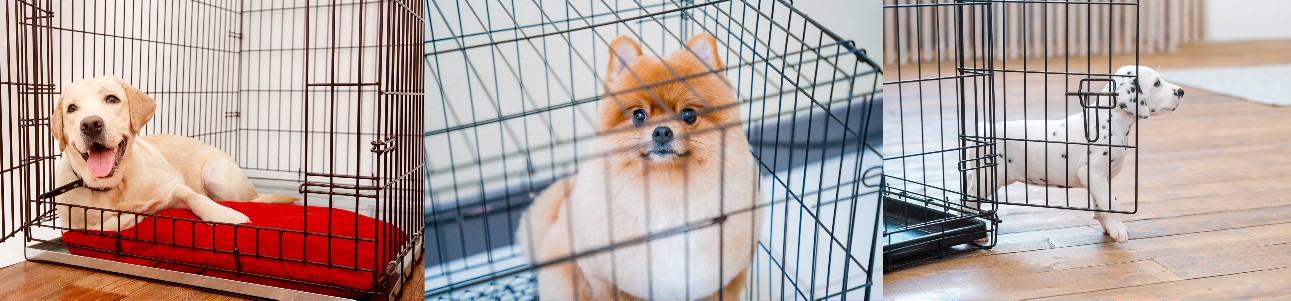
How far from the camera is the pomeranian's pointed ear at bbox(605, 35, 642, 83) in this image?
1269mm

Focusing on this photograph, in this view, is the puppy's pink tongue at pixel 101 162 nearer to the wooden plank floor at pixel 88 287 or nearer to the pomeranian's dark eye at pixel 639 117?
the wooden plank floor at pixel 88 287

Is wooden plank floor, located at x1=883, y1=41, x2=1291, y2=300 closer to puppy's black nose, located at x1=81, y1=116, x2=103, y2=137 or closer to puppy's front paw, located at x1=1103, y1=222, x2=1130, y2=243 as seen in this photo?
puppy's front paw, located at x1=1103, y1=222, x2=1130, y2=243

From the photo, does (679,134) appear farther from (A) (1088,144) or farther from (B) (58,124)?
(B) (58,124)

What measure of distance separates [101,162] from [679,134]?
1593mm

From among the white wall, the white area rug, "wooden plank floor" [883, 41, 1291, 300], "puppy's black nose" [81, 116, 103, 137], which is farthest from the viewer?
the white wall

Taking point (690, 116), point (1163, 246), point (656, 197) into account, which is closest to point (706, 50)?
point (690, 116)

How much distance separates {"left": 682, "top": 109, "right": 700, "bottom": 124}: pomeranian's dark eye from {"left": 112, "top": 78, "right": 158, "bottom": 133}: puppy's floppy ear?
1545 mm

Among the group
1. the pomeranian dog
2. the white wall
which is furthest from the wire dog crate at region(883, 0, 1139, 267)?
the white wall

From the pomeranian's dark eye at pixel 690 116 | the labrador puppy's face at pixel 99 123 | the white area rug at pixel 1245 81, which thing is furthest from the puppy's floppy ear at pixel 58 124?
the white area rug at pixel 1245 81

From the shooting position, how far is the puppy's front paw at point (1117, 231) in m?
1.87

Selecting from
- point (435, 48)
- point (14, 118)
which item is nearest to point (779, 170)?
point (435, 48)

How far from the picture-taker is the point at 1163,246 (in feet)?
6.04

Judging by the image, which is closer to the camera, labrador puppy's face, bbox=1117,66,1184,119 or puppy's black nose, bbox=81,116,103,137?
labrador puppy's face, bbox=1117,66,1184,119

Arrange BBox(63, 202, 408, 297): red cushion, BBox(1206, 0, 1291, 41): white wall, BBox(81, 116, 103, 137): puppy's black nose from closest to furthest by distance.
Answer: BBox(63, 202, 408, 297): red cushion < BBox(81, 116, 103, 137): puppy's black nose < BBox(1206, 0, 1291, 41): white wall
